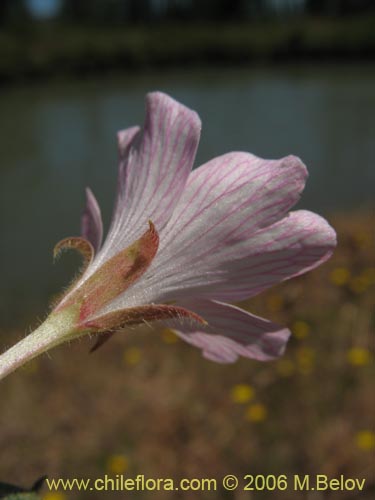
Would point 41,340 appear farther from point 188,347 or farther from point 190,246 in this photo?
point 188,347

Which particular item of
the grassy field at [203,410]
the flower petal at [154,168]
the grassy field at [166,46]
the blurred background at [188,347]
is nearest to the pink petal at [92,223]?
the flower petal at [154,168]

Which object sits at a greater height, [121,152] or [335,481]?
[121,152]

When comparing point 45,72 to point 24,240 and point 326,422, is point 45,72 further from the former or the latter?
point 326,422

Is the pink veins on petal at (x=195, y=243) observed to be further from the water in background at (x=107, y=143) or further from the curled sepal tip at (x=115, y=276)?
the water in background at (x=107, y=143)

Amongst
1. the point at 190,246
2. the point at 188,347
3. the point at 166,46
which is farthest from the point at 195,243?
the point at 166,46

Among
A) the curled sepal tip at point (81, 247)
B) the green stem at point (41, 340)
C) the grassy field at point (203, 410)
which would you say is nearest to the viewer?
the green stem at point (41, 340)

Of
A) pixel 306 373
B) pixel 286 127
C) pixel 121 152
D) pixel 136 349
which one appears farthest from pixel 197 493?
pixel 286 127

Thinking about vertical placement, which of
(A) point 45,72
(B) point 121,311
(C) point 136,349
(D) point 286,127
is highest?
(B) point 121,311

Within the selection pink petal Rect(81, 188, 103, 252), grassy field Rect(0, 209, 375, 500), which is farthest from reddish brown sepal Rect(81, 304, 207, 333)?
grassy field Rect(0, 209, 375, 500)
